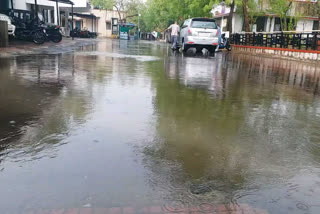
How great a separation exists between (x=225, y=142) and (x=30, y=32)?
17.3 m

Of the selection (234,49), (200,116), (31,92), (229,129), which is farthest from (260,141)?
(234,49)

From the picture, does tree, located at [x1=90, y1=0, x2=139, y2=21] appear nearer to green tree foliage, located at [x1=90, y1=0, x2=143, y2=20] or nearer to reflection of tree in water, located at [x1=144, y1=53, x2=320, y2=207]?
green tree foliage, located at [x1=90, y1=0, x2=143, y2=20]

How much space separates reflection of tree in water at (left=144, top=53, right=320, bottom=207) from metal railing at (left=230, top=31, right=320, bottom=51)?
10629 millimetres

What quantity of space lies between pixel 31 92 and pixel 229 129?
11.0 feet

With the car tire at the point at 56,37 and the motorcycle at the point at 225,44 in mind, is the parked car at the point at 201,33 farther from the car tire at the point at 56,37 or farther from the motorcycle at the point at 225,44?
the car tire at the point at 56,37

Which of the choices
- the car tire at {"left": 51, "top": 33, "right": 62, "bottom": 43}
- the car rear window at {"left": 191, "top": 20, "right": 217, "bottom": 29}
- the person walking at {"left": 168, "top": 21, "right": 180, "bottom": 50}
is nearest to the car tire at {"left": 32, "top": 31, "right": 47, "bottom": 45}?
the car tire at {"left": 51, "top": 33, "right": 62, "bottom": 43}

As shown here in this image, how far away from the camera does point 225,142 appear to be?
3.26 meters

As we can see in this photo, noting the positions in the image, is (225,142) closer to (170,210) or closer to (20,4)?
(170,210)

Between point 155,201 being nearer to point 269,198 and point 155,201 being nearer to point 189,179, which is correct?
point 189,179

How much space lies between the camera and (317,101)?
5.54m

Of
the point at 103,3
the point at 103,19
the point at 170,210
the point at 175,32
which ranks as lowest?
the point at 170,210

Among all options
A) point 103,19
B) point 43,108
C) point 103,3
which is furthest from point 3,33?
point 103,3

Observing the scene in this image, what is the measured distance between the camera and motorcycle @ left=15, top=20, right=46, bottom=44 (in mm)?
17891

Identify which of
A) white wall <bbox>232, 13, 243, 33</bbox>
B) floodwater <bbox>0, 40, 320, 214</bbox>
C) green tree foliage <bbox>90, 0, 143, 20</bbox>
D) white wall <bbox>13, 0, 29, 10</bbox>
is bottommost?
floodwater <bbox>0, 40, 320, 214</bbox>
